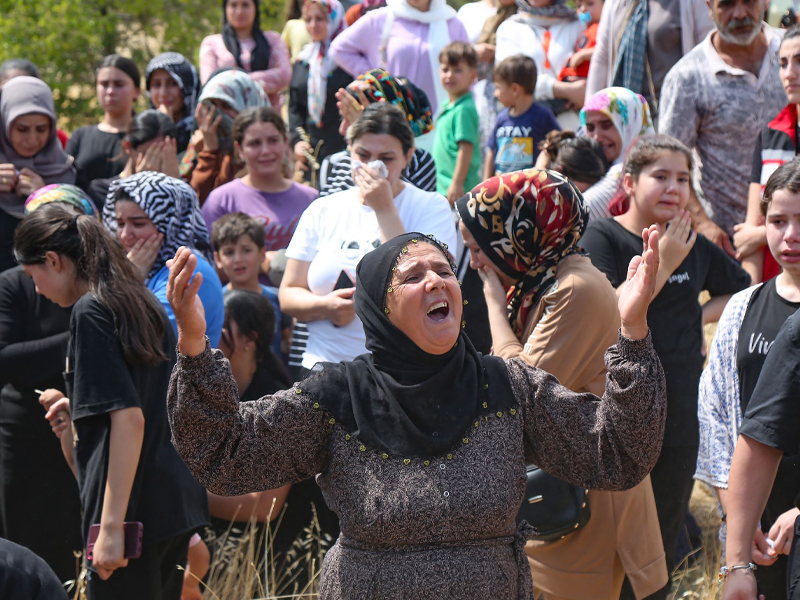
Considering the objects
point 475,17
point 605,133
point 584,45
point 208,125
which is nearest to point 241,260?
point 208,125

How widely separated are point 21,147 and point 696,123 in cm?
402

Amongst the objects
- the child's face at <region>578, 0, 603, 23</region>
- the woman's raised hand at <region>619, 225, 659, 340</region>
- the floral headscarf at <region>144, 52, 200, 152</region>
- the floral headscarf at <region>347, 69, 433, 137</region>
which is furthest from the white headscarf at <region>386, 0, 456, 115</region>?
the woman's raised hand at <region>619, 225, 659, 340</region>

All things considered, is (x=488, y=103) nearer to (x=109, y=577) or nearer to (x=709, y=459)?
(x=709, y=459)

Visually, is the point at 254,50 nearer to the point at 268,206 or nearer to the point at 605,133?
the point at 268,206

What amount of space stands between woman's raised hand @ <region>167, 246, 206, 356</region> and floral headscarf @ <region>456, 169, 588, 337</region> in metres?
1.31

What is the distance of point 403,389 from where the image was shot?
255cm

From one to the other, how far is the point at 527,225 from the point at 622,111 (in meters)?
2.48

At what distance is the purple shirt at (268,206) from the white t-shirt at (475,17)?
3726 mm

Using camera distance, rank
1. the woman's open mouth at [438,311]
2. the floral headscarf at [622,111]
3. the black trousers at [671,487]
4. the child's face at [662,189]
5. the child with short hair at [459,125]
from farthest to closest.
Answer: the child with short hair at [459,125] < the floral headscarf at [622,111] < the child's face at [662,189] < the black trousers at [671,487] < the woman's open mouth at [438,311]

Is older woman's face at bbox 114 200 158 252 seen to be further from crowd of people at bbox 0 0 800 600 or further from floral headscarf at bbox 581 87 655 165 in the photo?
floral headscarf at bbox 581 87 655 165

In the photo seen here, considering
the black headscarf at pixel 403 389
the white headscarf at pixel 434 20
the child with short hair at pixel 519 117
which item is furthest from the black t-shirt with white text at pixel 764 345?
the white headscarf at pixel 434 20

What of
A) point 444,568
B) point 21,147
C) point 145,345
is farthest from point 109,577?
point 21,147

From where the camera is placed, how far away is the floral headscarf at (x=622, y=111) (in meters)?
5.56

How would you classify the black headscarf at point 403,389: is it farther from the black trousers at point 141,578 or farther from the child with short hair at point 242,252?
the child with short hair at point 242,252
